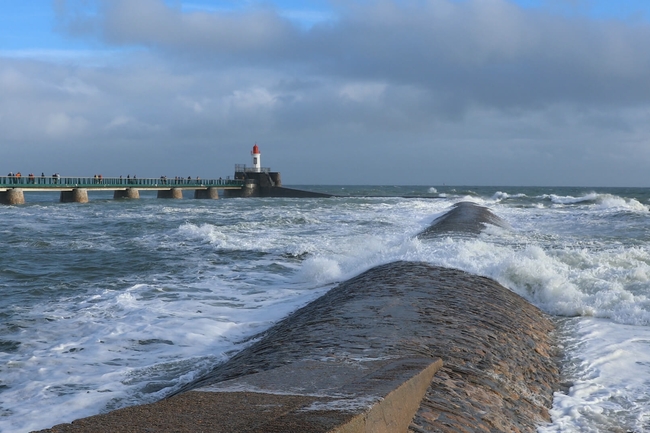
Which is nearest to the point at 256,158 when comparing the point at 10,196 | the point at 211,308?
the point at 10,196

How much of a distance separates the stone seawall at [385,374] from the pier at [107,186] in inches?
1466

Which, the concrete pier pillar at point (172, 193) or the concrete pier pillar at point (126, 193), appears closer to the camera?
the concrete pier pillar at point (126, 193)

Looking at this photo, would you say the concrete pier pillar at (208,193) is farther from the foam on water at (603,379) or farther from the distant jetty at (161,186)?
the foam on water at (603,379)

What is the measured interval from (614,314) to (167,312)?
18.1 feet

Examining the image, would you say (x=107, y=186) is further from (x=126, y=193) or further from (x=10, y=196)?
(x=10, y=196)

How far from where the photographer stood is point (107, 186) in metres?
48.9

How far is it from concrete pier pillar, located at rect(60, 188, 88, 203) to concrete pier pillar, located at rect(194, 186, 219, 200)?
13.9 m

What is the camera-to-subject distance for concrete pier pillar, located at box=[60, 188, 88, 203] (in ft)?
144

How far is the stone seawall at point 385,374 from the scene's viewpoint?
2.96 meters

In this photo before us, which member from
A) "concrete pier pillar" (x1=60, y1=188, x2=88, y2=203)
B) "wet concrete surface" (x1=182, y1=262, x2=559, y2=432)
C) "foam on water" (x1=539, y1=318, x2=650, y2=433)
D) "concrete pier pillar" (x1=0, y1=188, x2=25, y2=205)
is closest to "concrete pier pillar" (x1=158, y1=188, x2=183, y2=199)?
"concrete pier pillar" (x1=60, y1=188, x2=88, y2=203)

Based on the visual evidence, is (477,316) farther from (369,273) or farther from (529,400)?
(369,273)

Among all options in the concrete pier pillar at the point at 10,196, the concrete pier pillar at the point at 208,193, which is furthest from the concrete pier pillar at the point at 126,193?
the concrete pier pillar at the point at 10,196

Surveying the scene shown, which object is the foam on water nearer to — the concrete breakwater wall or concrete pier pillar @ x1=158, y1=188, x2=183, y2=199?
the concrete breakwater wall

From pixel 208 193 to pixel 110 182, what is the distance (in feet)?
29.8
